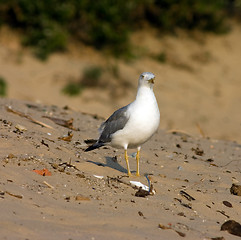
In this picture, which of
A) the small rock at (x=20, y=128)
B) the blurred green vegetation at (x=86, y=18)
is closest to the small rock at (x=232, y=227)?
the small rock at (x=20, y=128)

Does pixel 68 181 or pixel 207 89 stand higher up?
pixel 207 89

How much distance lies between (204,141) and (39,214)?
5.71 m

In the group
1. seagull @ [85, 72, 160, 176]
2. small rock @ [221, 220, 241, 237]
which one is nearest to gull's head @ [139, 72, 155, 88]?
seagull @ [85, 72, 160, 176]

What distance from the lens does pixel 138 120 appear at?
5812 mm

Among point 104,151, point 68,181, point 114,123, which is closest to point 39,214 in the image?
point 68,181

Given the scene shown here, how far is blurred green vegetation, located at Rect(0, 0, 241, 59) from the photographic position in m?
17.2

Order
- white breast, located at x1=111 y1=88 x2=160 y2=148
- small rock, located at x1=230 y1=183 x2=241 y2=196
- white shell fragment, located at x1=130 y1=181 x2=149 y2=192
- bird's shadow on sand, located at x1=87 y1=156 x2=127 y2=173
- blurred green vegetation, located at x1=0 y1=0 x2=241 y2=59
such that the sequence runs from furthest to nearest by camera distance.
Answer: blurred green vegetation, located at x1=0 y1=0 x2=241 y2=59, bird's shadow on sand, located at x1=87 y1=156 x2=127 y2=173, small rock, located at x1=230 y1=183 x2=241 y2=196, white breast, located at x1=111 y1=88 x2=160 y2=148, white shell fragment, located at x1=130 y1=181 x2=149 y2=192

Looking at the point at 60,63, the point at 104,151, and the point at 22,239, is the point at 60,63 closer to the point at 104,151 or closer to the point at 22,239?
the point at 104,151

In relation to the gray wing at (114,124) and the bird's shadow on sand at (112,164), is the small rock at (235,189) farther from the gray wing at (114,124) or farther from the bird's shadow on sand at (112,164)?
the gray wing at (114,124)

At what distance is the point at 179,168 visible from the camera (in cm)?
703

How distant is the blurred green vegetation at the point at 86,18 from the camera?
1717 centimetres

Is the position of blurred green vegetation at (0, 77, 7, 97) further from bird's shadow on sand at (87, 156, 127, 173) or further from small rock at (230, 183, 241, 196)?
small rock at (230, 183, 241, 196)

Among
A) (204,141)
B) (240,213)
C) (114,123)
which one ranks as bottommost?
(240,213)

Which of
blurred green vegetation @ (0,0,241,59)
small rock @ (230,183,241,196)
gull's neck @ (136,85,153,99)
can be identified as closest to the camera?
gull's neck @ (136,85,153,99)
